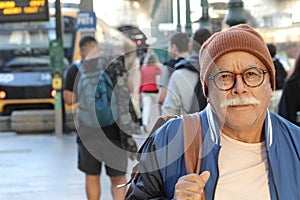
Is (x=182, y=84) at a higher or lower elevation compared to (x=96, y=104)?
higher

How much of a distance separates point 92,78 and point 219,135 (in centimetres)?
325

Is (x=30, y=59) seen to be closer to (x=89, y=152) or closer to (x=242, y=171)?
(x=89, y=152)

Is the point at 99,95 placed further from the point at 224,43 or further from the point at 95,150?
the point at 224,43

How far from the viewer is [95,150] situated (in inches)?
169

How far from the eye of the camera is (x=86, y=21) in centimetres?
1166

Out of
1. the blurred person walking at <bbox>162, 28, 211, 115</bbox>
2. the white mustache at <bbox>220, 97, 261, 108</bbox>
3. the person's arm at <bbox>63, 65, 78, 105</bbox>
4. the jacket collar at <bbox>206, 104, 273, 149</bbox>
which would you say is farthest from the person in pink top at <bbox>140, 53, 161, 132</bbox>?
the white mustache at <bbox>220, 97, 261, 108</bbox>

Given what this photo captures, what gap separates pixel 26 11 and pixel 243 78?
29.0 feet

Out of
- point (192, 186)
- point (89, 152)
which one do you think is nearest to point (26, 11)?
point (89, 152)

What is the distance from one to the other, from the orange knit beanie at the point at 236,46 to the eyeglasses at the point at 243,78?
6 cm

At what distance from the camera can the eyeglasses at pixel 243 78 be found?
90.6 inches

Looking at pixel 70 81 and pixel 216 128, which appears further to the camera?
pixel 70 81

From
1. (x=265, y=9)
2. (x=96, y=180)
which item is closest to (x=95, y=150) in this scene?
(x=96, y=180)

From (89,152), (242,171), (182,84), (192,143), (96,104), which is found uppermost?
(192,143)

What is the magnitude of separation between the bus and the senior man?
11.6m
